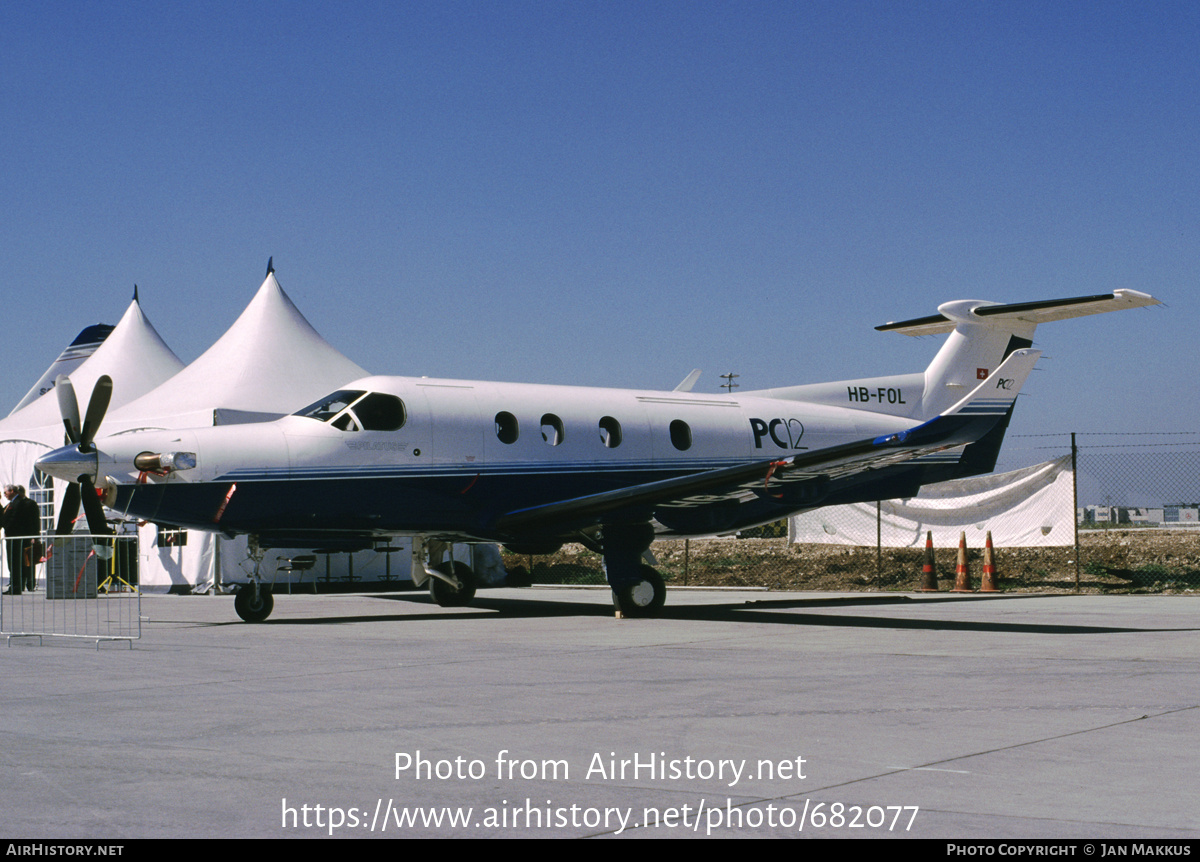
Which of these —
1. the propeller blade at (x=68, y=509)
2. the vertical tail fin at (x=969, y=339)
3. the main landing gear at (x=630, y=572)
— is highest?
the vertical tail fin at (x=969, y=339)

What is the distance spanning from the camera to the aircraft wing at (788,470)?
39.6ft

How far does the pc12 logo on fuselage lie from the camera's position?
1716cm

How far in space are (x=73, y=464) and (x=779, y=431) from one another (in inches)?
389

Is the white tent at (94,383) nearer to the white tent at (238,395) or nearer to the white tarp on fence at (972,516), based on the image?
the white tent at (238,395)

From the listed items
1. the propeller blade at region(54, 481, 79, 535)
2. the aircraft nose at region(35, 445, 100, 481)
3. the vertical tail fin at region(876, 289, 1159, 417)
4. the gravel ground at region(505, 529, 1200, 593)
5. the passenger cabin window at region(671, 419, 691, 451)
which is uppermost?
the vertical tail fin at region(876, 289, 1159, 417)

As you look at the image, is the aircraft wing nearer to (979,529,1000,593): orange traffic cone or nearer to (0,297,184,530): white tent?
(979,529,1000,593): orange traffic cone

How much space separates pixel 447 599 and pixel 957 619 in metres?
7.45

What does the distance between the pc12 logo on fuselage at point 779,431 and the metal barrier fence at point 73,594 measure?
886 centimetres

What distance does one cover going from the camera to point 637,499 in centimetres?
1386

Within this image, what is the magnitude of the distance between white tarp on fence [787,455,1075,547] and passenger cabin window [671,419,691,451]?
5100mm

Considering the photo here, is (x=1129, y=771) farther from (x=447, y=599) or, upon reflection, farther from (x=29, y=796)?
(x=447, y=599)

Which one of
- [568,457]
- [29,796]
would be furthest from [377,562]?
[29,796]

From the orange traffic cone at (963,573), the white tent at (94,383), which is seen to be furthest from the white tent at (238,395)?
the orange traffic cone at (963,573)

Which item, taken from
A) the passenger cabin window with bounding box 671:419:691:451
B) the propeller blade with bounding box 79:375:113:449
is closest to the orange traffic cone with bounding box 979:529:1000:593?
the passenger cabin window with bounding box 671:419:691:451
